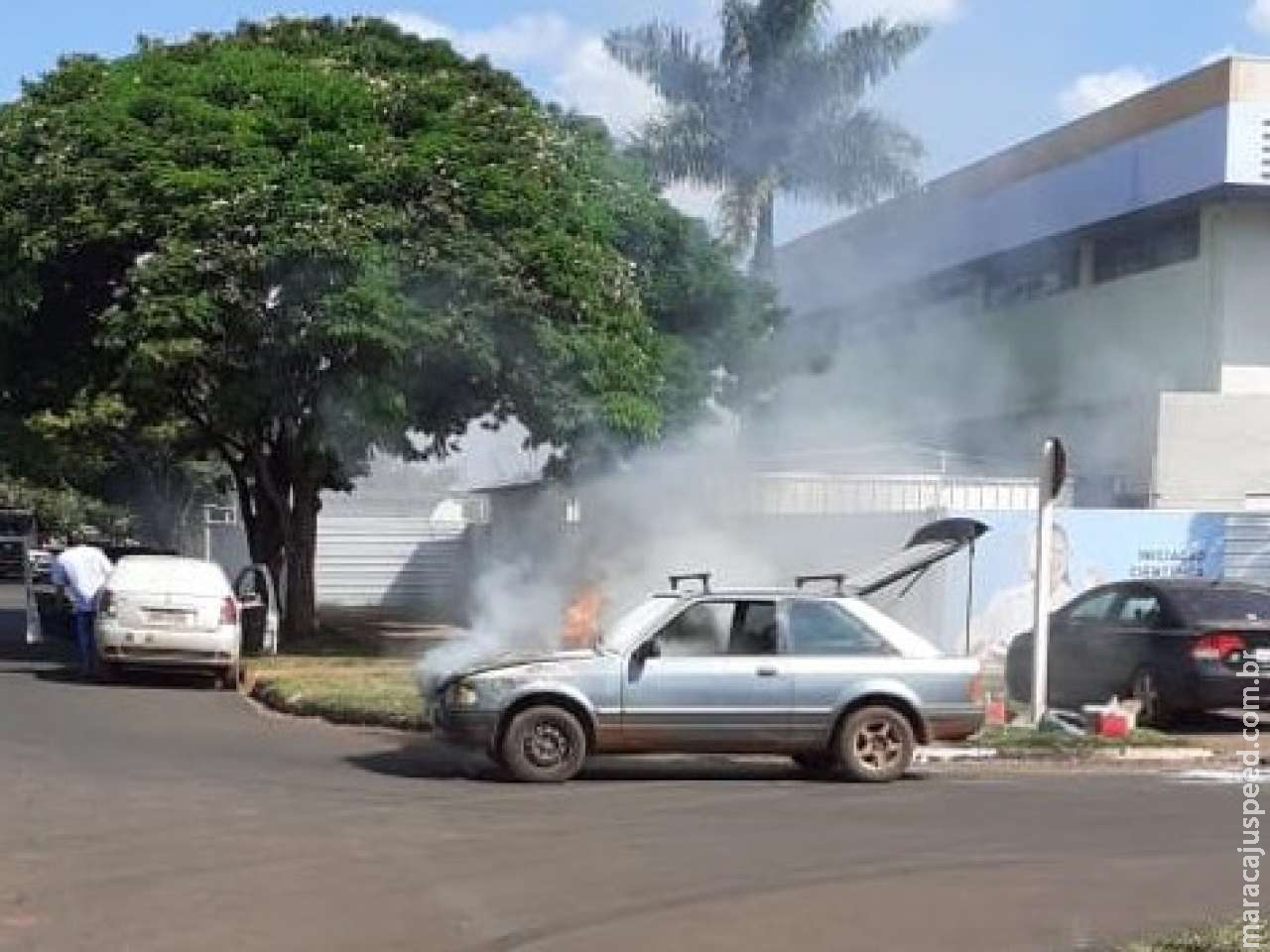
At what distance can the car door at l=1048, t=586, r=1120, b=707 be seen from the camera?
56.9ft

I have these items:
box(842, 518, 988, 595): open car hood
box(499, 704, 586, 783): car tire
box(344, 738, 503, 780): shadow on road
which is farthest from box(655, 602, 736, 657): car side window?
box(842, 518, 988, 595): open car hood

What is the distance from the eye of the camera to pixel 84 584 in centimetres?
2102

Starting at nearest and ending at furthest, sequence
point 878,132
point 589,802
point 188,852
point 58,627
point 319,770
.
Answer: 1. point 188,852
2. point 589,802
3. point 319,770
4. point 58,627
5. point 878,132

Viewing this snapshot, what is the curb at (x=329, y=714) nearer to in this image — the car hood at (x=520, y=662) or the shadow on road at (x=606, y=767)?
the shadow on road at (x=606, y=767)

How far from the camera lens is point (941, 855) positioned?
9703mm

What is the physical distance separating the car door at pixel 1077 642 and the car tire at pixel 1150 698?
0.65 metres

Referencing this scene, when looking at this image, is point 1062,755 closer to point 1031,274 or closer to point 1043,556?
point 1043,556

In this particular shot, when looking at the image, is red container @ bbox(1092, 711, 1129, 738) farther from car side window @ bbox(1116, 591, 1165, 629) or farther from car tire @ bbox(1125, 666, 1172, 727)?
car side window @ bbox(1116, 591, 1165, 629)

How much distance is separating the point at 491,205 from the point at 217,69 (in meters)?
4.49

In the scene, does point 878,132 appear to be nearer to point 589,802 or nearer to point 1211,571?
point 1211,571

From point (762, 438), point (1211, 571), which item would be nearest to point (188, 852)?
point (1211, 571)

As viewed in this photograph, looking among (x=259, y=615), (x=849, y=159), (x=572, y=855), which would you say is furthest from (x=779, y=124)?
(x=572, y=855)

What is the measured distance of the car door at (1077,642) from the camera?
17344 millimetres

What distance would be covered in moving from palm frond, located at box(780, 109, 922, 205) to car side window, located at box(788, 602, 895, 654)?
2548 centimetres
